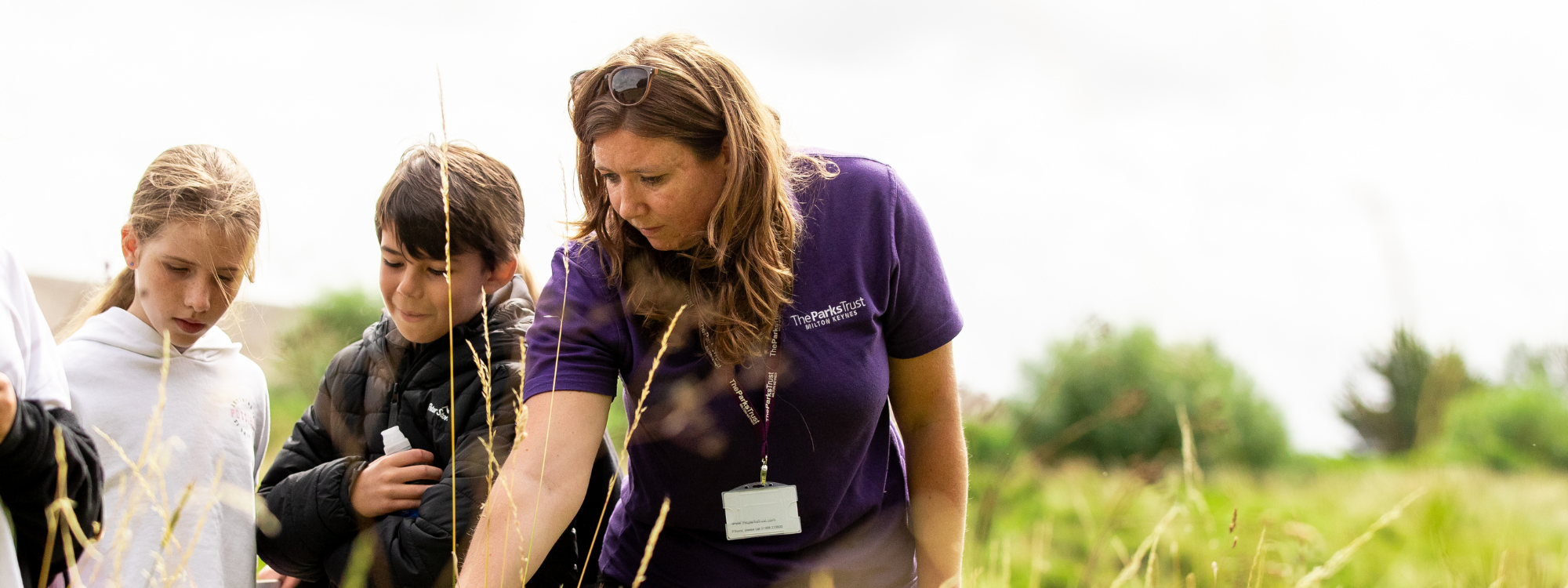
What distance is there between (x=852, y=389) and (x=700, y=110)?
546 millimetres

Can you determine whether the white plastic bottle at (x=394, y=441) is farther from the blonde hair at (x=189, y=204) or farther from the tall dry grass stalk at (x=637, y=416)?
the blonde hair at (x=189, y=204)

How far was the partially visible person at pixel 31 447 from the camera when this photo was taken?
121 cm

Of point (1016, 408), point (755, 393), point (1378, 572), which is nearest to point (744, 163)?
point (755, 393)

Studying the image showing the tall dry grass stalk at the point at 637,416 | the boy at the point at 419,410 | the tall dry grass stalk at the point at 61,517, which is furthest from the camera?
the boy at the point at 419,410

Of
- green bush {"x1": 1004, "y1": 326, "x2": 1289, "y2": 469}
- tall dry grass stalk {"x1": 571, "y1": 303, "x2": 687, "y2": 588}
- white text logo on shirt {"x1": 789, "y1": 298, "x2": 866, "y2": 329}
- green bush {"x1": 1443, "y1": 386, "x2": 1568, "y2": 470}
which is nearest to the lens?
tall dry grass stalk {"x1": 571, "y1": 303, "x2": 687, "y2": 588}

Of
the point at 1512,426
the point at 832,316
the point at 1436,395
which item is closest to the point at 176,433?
Answer: the point at 832,316

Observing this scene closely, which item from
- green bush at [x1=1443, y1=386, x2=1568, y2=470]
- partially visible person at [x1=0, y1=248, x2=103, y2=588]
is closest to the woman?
partially visible person at [x1=0, y1=248, x2=103, y2=588]

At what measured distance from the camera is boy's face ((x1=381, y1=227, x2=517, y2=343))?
6.32 feet

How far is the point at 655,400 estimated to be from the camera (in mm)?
1654

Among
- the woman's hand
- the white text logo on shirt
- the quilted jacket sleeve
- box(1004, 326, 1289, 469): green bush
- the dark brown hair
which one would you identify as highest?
the dark brown hair

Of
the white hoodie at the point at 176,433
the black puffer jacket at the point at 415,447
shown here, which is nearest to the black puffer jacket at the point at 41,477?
the white hoodie at the point at 176,433

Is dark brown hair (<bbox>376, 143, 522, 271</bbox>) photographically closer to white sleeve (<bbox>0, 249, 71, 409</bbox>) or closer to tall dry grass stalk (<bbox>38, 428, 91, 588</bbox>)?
white sleeve (<bbox>0, 249, 71, 409</bbox>)

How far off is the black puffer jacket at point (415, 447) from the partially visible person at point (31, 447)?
45 cm

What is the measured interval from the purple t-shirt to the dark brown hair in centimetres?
39
